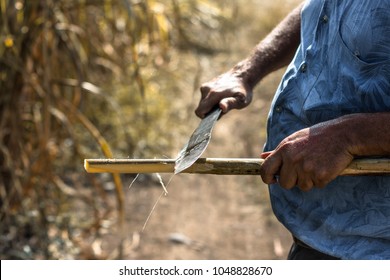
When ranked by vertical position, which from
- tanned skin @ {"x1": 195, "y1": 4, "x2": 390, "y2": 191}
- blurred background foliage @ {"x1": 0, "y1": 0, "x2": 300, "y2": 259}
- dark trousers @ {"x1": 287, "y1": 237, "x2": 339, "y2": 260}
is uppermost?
tanned skin @ {"x1": 195, "y1": 4, "x2": 390, "y2": 191}

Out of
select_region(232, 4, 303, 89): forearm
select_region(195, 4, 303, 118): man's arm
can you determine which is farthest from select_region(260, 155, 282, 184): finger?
select_region(232, 4, 303, 89): forearm

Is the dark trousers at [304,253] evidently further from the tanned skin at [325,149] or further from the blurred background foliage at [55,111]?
the blurred background foliage at [55,111]

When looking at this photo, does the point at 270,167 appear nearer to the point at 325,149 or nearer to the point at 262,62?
the point at 325,149

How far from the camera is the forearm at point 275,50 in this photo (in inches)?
89.9

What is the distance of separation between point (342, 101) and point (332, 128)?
6.5 inches

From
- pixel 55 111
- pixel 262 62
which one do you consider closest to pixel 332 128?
pixel 262 62

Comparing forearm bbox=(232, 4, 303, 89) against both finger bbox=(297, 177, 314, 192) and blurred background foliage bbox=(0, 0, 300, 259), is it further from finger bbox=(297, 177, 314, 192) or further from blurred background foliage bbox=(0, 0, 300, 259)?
blurred background foliage bbox=(0, 0, 300, 259)

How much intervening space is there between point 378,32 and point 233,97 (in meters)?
0.50

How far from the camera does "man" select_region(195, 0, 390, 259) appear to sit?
1724 mm

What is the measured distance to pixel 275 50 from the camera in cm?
230

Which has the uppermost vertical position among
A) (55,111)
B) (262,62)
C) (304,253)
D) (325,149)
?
(325,149)

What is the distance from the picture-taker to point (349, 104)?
1873mm

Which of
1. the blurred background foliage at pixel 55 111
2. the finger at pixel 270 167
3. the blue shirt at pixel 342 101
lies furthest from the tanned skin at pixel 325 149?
the blurred background foliage at pixel 55 111
